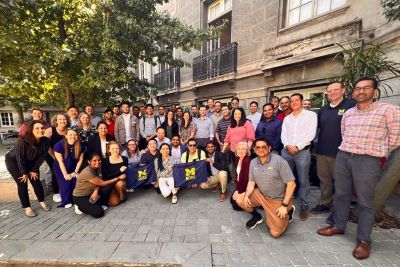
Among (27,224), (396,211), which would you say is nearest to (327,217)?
(396,211)

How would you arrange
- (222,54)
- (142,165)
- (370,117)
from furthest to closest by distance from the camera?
1. (222,54)
2. (142,165)
3. (370,117)

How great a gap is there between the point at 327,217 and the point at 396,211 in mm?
1154

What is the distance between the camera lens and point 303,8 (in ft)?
21.2

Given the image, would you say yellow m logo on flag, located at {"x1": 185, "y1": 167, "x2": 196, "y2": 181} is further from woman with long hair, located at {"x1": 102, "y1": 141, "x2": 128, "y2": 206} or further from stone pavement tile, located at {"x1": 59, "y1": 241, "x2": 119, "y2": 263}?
stone pavement tile, located at {"x1": 59, "y1": 241, "x2": 119, "y2": 263}

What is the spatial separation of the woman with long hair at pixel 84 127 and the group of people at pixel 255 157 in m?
0.02

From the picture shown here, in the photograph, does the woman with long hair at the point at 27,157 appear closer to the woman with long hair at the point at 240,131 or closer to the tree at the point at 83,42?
the tree at the point at 83,42

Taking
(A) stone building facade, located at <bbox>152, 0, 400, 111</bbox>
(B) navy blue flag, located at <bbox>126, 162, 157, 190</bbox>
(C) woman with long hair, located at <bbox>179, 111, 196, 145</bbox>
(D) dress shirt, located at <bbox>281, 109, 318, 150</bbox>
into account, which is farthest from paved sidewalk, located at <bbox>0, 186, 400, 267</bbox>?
(A) stone building facade, located at <bbox>152, 0, 400, 111</bbox>

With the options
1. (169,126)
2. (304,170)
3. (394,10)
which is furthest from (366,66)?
(169,126)

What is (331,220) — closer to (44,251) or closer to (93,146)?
(44,251)

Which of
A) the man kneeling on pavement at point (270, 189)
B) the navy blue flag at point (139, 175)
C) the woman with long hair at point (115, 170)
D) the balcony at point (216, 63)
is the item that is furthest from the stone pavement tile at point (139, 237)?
the balcony at point (216, 63)

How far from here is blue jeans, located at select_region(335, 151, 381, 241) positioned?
2.64 metres

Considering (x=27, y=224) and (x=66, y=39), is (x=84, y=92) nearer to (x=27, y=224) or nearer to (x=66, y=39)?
(x=66, y=39)

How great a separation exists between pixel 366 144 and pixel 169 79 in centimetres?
1235

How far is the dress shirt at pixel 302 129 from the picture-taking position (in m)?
3.55
